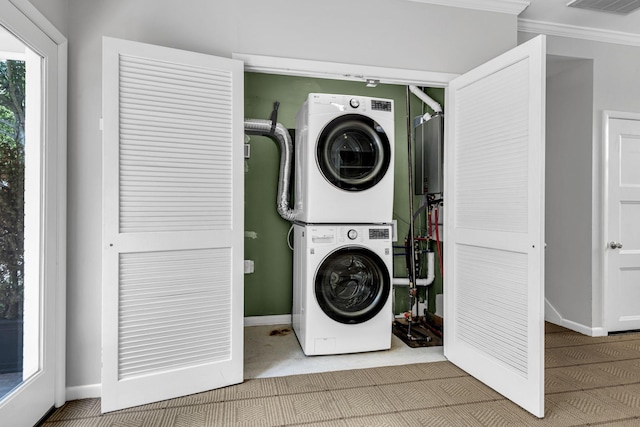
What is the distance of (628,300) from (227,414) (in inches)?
143

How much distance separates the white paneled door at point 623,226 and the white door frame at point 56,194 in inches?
164

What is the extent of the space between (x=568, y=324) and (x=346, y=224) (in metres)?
2.47

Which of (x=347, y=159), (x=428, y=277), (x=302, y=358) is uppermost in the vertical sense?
(x=347, y=159)

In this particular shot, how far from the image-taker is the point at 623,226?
137 inches

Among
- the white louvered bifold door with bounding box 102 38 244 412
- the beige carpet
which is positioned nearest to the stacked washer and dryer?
the beige carpet

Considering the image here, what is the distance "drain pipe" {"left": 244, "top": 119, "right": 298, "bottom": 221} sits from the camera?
Result: 133 inches

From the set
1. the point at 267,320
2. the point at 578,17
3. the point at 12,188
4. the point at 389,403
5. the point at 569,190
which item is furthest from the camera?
the point at 267,320

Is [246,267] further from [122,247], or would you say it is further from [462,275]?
[462,275]

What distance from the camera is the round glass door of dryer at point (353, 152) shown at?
9.42 feet

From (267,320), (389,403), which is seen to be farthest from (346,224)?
(267,320)

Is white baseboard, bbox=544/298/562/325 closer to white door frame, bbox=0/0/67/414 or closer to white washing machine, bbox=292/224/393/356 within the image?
white washing machine, bbox=292/224/393/356

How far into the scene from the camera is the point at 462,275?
8.68 ft

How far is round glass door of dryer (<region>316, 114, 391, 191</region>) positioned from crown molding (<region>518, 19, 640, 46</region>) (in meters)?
1.63

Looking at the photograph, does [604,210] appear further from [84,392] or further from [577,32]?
[84,392]
